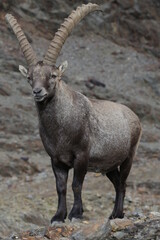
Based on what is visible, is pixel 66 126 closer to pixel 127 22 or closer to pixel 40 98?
pixel 40 98

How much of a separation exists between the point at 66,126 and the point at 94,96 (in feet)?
55.2

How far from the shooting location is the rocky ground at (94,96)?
49.0 feet

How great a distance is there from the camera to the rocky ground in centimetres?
1494

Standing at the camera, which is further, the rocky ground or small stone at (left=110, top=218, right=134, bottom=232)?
the rocky ground

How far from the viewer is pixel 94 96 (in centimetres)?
2781

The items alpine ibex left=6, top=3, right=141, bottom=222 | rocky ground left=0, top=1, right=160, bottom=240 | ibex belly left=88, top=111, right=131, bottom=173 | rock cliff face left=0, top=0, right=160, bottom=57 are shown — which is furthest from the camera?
→ rock cliff face left=0, top=0, right=160, bottom=57

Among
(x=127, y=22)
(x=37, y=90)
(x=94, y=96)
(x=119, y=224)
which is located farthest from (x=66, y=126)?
(x=127, y=22)

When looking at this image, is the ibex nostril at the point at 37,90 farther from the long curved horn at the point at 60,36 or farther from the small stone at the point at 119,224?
the small stone at the point at 119,224

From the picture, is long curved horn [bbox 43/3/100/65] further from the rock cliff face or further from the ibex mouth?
the rock cliff face

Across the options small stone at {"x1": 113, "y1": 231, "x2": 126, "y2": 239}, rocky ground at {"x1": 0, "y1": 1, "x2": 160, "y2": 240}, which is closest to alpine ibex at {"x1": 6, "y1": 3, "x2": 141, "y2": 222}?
rocky ground at {"x1": 0, "y1": 1, "x2": 160, "y2": 240}

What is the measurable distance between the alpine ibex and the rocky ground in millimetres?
1132

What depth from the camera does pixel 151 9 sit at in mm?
34250

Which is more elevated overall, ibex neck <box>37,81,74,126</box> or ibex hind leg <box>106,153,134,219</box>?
ibex neck <box>37,81,74,126</box>

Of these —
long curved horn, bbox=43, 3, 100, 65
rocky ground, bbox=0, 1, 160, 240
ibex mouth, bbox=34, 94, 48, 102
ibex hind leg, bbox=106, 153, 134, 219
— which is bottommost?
rocky ground, bbox=0, 1, 160, 240
